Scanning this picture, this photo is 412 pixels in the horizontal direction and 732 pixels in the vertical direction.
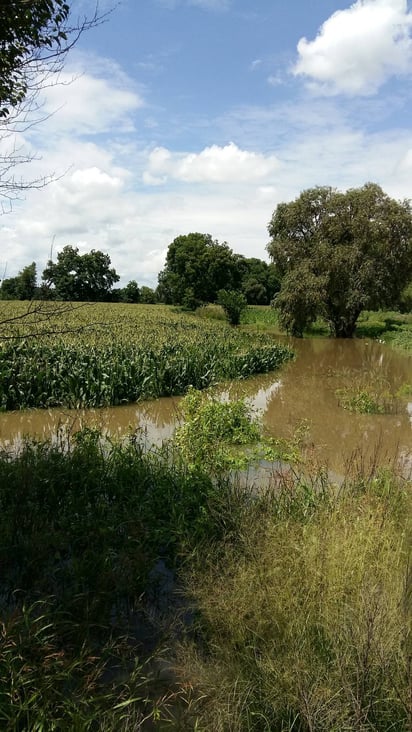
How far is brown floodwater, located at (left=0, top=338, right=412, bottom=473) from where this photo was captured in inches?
372

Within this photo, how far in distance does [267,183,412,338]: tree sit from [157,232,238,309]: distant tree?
68.1 feet

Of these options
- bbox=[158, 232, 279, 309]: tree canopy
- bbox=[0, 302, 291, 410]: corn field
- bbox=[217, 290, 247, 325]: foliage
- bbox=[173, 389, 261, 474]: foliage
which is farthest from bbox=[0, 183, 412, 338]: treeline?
bbox=[173, 389, 261, 474]: foliage

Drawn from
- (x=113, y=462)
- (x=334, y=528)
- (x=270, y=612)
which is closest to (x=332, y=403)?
(x=113, y=462)

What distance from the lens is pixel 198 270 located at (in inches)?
2178

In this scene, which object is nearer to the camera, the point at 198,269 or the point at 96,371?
the point at 96,371

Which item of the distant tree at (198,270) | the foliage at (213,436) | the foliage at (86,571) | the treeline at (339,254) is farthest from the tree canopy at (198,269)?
the foliage at (86,571)

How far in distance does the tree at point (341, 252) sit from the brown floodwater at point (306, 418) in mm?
11131

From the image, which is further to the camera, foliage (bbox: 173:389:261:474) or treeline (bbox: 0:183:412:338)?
treeline (bbox: 0:183:412:338)

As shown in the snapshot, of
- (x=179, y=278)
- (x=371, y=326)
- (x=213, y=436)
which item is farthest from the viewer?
(x=179, y=278)

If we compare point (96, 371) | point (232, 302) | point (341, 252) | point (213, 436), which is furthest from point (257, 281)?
point (213, 436)

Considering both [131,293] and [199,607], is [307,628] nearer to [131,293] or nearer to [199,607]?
[199,607]

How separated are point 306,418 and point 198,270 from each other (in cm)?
4506

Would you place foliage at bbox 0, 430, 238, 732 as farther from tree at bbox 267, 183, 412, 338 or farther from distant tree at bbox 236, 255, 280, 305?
distant tree at bbox 236, 255, 280, 305

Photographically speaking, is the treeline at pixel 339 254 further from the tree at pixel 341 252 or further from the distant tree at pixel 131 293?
the distant tree at pixel 131 293
